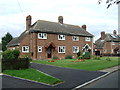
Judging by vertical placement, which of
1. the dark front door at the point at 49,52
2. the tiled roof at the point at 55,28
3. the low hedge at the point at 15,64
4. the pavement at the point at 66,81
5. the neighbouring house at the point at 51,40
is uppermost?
the tiled roof at the point at 55,28

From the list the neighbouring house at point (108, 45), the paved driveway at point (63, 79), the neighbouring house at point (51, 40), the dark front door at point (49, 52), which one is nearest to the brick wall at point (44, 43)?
the neighbouring house at point (51, 40)

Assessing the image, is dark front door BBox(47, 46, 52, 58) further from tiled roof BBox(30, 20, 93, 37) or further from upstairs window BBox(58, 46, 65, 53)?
tiled roof BBox(30, 20, 93, 37)

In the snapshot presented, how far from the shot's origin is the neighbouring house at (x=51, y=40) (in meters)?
35.2

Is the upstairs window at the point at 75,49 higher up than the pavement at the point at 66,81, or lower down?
higher up

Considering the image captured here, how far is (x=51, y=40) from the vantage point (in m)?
37.1

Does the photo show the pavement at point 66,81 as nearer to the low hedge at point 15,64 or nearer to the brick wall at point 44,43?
the low hedge at point 15,64

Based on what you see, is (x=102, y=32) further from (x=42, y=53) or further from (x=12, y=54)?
(x=12, y=54)

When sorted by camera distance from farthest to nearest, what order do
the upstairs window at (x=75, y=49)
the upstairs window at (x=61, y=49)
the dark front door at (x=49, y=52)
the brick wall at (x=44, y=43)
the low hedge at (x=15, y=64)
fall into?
the upstairs window at (x=75, y=49), the upstairs window at (x=61, y=49), the dark front door at (x=49, y=52), the brick wall at (x=44, y=43), the low hedge at (x=15, y=64)

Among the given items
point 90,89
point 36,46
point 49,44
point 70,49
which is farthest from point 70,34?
point 90,89

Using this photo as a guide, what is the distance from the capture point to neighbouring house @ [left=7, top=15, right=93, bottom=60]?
1384 inches

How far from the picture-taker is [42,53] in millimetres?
35594

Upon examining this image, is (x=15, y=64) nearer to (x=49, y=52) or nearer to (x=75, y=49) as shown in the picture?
(x=49, y=52)

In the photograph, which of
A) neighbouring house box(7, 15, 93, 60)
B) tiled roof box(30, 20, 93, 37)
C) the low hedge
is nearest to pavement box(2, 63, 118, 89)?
the low hedge

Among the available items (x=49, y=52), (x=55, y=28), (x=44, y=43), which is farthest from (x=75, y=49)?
(x=44, y=43)
